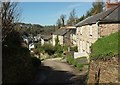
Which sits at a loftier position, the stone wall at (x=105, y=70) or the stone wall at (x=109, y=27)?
the stone wall at (x=109, y=27)

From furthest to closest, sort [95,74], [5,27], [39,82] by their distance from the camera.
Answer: [39,82] → [5,27] → [95,74]

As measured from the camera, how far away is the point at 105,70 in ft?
42.3

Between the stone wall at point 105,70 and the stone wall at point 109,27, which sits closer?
the stone wall at point 105,70

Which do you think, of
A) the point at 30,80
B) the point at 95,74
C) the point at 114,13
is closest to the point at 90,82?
the point at 95,74

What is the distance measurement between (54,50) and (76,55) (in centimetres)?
2049

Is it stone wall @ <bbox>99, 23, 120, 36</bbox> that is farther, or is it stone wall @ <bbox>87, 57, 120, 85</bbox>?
stone wall @ <bbox>99, 23, 120, 36</bbox>

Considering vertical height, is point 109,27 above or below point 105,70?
above

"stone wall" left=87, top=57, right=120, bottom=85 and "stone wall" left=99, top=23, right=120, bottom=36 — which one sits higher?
"stone wall" left=99, top=23, right=120, bottom=36

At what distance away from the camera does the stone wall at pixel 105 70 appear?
12.1 metres

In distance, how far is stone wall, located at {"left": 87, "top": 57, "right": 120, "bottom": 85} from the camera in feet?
39.8

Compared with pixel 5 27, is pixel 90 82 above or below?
below

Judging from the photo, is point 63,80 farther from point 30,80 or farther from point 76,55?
point 76,55

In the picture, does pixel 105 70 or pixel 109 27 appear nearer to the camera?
pixel 105 70

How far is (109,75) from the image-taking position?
493 inches
